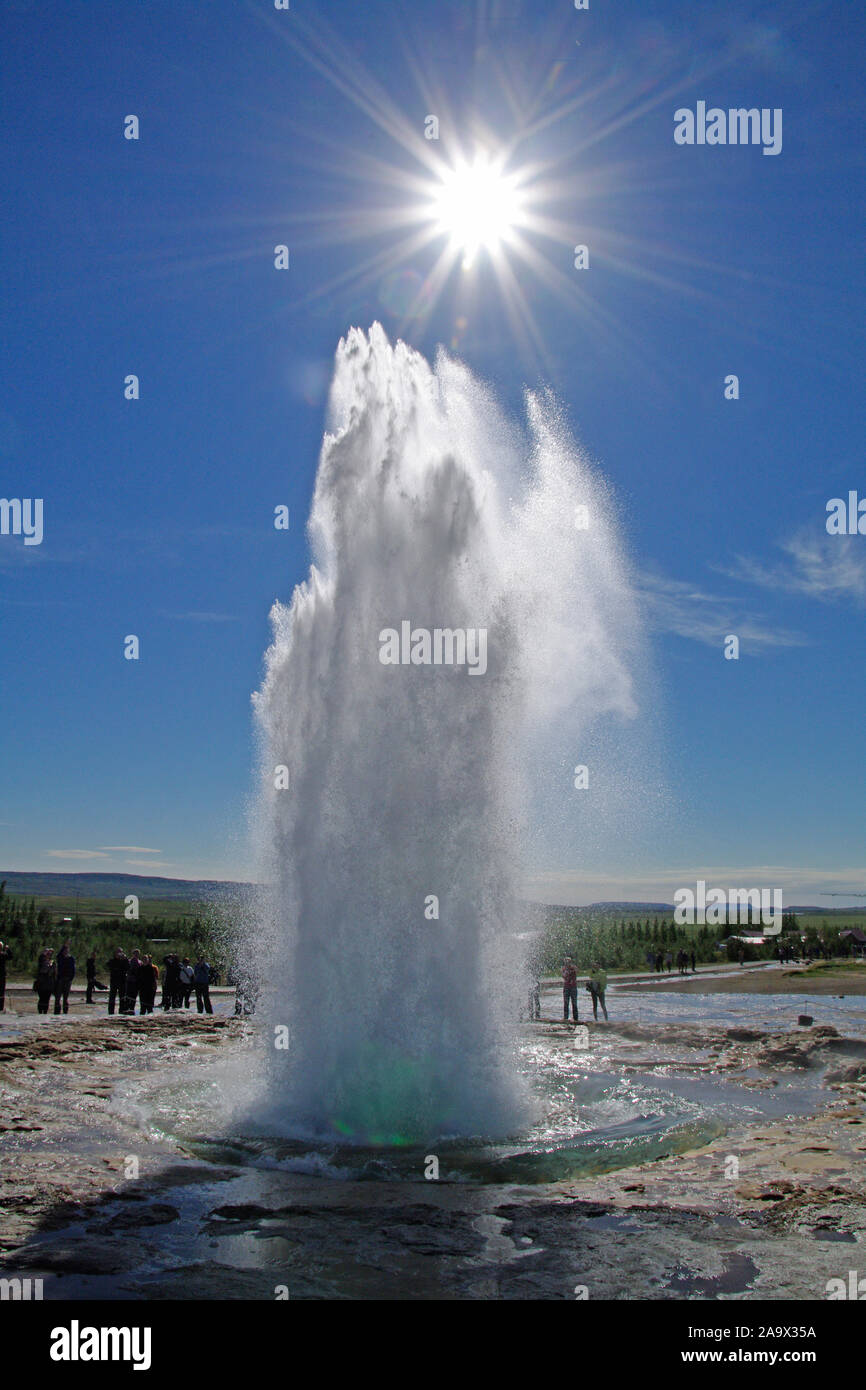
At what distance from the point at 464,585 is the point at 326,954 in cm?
576

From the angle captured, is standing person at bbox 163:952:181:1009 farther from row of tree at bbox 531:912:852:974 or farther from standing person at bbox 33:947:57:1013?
row of tree at bbox 531:912:852:974

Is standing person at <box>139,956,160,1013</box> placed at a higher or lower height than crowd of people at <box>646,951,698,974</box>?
higher

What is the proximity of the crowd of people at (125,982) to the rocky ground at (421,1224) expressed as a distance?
10.0 m

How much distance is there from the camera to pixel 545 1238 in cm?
704

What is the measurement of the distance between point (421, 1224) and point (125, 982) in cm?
1602

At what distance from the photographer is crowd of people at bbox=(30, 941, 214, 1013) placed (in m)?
20.4

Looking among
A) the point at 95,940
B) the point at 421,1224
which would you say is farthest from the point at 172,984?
the point at 95,940

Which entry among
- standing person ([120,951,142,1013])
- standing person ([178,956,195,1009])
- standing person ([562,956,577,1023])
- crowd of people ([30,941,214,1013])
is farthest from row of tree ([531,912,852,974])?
standing person ([120,951,142,1013])

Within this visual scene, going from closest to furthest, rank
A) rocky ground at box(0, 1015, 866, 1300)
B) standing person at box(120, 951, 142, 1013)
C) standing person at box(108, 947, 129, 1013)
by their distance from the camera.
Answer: rocky ground at box(0, 1015, 866, 1300) < standing person at box(108, 947, 129, 1013) < standing person at box(120, 951, 142, 1013)

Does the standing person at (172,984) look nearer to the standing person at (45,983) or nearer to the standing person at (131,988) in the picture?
the standing person at (131,988)

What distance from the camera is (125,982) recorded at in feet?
70.1

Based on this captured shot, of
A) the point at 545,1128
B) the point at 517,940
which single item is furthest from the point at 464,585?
the point at 545,1128

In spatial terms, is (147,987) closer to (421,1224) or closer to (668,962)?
(421,1224)

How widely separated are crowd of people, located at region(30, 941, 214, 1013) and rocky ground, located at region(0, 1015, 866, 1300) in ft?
32.8
